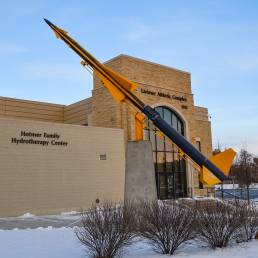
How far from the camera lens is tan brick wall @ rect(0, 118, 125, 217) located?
2219cm

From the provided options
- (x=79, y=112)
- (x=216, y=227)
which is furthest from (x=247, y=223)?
(x=79, y=112)

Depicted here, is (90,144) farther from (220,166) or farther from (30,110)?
(30,110)

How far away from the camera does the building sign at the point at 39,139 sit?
74.9 ft

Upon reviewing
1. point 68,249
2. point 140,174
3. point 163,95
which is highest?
point 163,95

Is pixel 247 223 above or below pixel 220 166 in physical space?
below

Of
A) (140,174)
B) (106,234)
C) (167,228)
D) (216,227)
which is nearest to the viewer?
(106,234)

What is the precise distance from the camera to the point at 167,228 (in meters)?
9.94

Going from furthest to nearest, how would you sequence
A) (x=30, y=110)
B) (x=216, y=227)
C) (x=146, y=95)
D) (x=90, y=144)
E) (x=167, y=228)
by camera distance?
(x=30, y=110) → (x=146, y=95) → (x=90, y=144) → (x=216, y=227) → (x=167, y=228)

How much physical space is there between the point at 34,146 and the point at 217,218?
14982 millimetres

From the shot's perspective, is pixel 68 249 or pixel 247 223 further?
pixel 247 223

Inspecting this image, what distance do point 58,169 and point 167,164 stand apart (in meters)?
10.5

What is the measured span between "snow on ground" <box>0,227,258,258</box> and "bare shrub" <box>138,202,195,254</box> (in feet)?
0.89

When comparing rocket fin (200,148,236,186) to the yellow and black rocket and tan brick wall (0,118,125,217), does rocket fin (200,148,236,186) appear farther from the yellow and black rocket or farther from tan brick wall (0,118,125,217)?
tan brick wall (0,118,125,217)

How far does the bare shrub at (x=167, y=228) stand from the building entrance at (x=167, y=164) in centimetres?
1979
